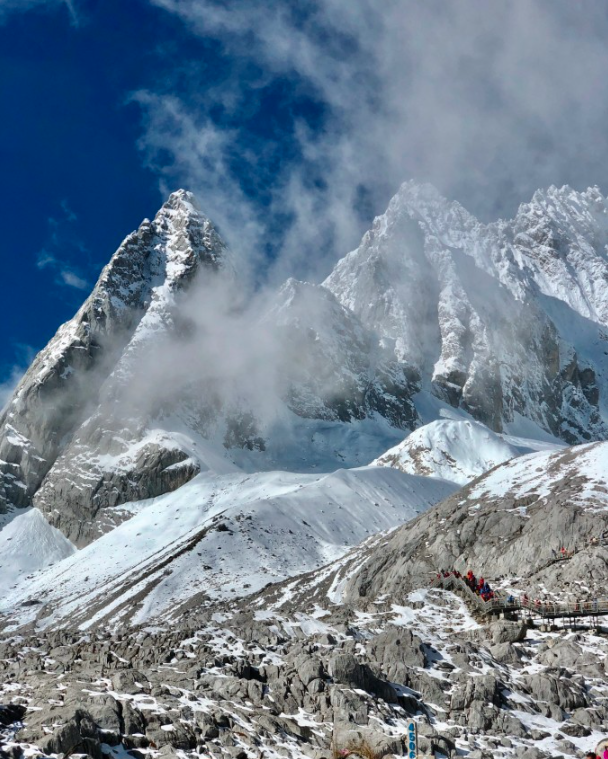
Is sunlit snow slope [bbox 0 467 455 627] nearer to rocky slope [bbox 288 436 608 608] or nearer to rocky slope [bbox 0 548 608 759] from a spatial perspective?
rocky slope [bbox 288 436 608 608]

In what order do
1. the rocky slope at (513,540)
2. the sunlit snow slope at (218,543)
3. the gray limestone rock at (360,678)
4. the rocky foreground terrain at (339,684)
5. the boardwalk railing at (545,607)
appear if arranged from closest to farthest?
the rocky foreground terrain at (339,684)
the gray limestone rock at (360,678)
the boardwalk railing at (545,607)
the rocky slope at (513,540)
the sunlit snow slope at (218,543)

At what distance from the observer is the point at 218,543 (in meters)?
119

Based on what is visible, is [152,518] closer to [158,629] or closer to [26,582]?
[26,582]

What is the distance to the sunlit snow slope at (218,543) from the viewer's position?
105438 mm

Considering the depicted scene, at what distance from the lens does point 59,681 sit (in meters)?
28.4

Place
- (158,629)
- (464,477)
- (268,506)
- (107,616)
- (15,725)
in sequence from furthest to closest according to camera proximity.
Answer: (464,477) < (268,506) < (107,616) < (158,629) < (15,725)

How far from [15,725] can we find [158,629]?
26706mm

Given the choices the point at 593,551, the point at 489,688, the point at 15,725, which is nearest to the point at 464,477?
the point at 593,551

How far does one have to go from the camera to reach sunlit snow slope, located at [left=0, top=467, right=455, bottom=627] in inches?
4151

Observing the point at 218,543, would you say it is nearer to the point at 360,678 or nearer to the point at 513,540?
the point at 513,540

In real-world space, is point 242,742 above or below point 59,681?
below

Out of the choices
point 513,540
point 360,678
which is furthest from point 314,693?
point 513,540

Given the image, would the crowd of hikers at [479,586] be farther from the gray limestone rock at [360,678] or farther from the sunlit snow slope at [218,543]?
the sunlit snow slope at [218,543]

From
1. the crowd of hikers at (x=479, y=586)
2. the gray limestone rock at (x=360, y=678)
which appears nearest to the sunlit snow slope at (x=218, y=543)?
the crowd of hikers at (x=479, y=586)
